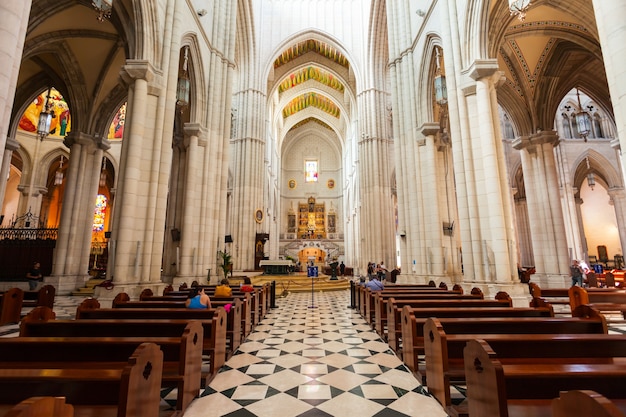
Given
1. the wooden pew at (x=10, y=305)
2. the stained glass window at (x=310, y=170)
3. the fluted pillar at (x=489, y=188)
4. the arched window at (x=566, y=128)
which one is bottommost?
the wooden pew at (x=10, y=305)

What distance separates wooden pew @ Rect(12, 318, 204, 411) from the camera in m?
2.69

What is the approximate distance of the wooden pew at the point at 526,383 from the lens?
6.27 feet

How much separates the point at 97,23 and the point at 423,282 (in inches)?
570

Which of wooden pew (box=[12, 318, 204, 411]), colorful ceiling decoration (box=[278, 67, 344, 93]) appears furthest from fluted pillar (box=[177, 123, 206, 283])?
colorful ceiling decoration (box=[278, 67, 344, 93])

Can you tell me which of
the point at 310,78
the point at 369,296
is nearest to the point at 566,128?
the point at 310,78

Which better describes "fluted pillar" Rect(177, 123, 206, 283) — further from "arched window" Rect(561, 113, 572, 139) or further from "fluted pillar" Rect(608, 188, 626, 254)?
"fluted pillar" Rect(608, 188, 626, 254)

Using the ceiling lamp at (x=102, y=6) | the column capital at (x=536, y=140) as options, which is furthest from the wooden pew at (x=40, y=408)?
the column capital at (x=536, y=140)

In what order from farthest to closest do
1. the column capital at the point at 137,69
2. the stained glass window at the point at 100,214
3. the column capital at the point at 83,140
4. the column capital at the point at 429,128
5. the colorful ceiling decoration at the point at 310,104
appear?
1. the colorful ceiling decoration at the point at 310,104
2. the stained glass window at the point at 100,214
3. the column capital at the point at 83,140
4. the column capital at the point at 429,128
5. the column capital at the point at 137,69

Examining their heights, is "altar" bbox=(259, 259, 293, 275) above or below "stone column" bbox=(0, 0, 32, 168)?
below

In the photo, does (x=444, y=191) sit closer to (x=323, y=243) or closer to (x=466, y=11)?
(x=466, y=11)

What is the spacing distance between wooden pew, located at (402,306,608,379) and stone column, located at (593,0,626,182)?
2.21 meters

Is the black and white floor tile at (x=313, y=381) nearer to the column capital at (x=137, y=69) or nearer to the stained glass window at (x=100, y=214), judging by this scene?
the column capital at (x=137, y=69)

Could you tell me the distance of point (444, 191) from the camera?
1105cm

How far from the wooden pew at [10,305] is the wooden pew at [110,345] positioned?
504 centimetres
